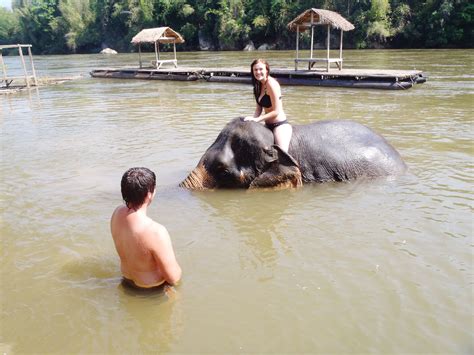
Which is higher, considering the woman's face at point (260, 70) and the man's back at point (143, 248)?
the woman's face at point (260, 70)

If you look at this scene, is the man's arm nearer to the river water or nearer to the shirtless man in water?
the shirtless man in water

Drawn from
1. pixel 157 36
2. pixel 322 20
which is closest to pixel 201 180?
pixel 322 20

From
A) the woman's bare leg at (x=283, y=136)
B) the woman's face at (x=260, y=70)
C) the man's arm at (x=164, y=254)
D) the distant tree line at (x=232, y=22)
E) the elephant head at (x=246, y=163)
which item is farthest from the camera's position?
the distant tree line at (x=232, y=22)

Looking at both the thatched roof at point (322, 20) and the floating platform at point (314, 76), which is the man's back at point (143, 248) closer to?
the floating platform at point (314, 76)

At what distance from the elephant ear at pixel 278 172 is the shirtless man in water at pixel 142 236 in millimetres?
2385

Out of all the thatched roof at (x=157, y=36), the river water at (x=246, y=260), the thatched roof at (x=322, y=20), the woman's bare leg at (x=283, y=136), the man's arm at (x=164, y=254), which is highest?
the thatched roof at (x=322, y=20)

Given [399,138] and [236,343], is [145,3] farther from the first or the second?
[236,343]

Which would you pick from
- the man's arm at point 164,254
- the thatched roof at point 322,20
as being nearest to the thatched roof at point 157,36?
the thatched roof at point 322,20

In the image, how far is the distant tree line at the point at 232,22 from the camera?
126ft

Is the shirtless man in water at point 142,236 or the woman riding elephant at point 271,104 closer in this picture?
the shirtless man in water at point 142,236

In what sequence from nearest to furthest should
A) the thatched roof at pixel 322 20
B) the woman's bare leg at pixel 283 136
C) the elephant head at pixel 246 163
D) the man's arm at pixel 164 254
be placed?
the man's arm at pixel 164 254
the elephant head at pixel 246 163
the woman's bare leg at pixel 283 136
the thatched roof at pixel 322 20

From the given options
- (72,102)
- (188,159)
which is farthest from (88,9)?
(188,159)

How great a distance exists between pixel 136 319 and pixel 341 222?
238 cm

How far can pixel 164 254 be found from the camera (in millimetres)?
3238
